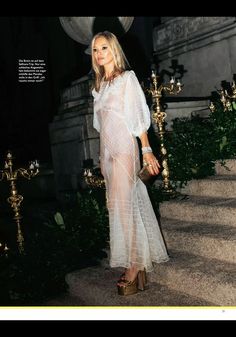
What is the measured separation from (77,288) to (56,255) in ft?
1.82

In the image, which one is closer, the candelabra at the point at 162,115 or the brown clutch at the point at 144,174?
the brown clutch at the point at 144,174

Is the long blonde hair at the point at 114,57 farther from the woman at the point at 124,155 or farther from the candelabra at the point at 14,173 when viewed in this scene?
the candelabra at the point at 14,173

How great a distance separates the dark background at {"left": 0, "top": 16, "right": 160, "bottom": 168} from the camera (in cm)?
1495

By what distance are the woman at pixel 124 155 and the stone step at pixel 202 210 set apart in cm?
105

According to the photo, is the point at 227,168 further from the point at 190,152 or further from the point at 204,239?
the point at 204,239

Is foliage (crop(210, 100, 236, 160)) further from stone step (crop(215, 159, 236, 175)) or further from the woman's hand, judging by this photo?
the woman's hand

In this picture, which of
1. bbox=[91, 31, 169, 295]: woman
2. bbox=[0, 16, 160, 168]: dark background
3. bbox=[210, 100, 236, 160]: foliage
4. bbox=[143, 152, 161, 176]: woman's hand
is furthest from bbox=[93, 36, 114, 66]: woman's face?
bbox=[0, 16, 160, 168]: dark background

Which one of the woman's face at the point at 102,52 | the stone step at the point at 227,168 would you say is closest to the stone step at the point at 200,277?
the stone step at the point at 227,168

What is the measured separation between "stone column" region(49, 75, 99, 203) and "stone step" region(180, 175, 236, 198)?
6.92 ft

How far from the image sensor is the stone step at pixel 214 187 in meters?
5.57

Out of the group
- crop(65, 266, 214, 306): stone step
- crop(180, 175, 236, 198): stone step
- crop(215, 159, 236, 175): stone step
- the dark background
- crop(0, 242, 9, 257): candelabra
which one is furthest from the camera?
the dark background

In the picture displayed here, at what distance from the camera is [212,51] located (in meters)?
9.41

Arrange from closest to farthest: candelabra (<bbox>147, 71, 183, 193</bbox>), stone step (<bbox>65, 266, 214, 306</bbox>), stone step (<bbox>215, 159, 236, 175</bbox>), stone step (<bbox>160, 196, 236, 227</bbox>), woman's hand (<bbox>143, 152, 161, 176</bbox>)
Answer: woman's hand (<bbox>143, 152, 161, 176</bbox>) → stone step (<bbox>65, 266, 214, 306</bbox>) → stone step (<bbox>160, 196, 236, 227</bbox>) → stone step (<bbox>215, 159, 236, 175</bbox>) → candelabra (<bbox>147, 71, 183, 193</bbox>)
